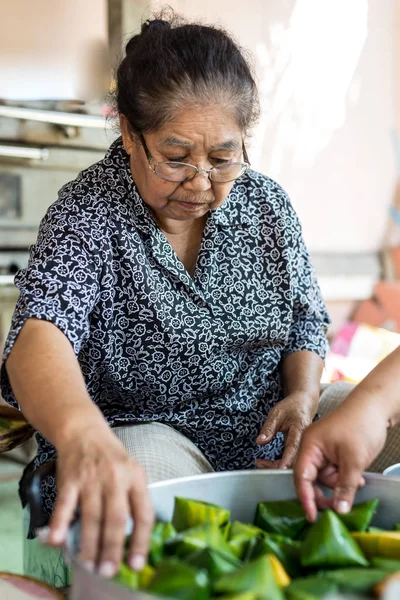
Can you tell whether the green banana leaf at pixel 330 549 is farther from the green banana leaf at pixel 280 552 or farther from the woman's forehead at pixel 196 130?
the woman's forehead at pixel 196 130

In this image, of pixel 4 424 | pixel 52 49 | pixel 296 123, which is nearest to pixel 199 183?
pixel 4 424

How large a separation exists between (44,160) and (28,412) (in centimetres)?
259

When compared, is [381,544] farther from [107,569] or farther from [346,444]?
[107,569]

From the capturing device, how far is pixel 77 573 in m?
0.70

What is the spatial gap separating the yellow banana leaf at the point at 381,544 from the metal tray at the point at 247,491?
0.09m

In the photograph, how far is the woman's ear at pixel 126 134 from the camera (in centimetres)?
142

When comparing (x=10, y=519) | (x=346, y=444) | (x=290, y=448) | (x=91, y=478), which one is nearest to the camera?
(x=91, y=478)

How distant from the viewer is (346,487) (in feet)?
3.08

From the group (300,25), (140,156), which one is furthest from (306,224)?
(140,156)

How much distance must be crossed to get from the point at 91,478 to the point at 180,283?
0.72m

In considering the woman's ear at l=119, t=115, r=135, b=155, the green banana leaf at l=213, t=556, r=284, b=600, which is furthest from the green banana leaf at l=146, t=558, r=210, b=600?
the woman's ear at l=119, t=115, r=135, b=155

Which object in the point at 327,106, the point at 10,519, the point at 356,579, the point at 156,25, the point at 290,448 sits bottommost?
the point at 10,519

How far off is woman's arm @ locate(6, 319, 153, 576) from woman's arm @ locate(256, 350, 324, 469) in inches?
20.1

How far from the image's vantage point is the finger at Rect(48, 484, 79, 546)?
0.73 metres
